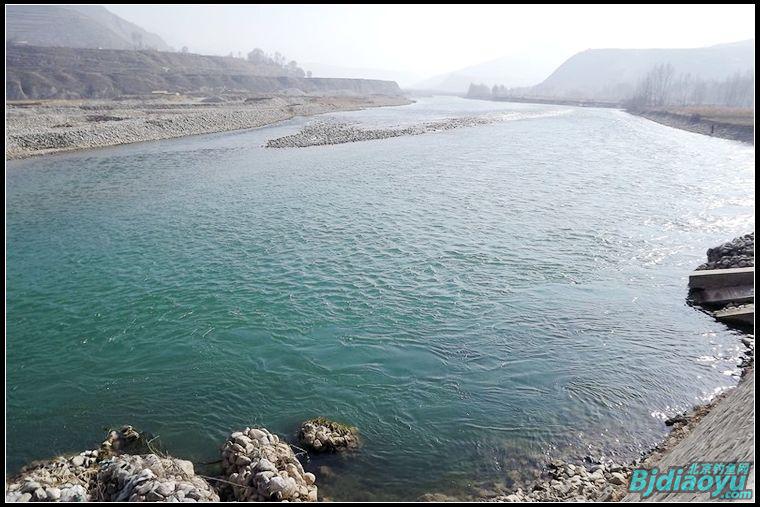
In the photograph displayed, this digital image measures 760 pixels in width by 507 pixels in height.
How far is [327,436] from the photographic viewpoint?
302 inches

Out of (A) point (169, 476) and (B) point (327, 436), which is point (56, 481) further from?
(B) point (327, 436)

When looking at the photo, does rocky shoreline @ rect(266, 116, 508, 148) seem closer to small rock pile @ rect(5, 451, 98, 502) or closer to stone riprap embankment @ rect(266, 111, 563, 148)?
stone riprap embankment @ rect(266, 111, 563, 148)

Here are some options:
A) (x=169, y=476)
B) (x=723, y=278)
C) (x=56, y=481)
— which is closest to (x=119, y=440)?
(x=56, y=481)

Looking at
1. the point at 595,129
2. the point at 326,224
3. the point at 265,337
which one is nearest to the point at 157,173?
the point at 326,224

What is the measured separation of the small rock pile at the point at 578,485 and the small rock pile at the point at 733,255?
9.66 metres

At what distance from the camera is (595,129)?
184 feet

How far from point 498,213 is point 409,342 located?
11.2 meters

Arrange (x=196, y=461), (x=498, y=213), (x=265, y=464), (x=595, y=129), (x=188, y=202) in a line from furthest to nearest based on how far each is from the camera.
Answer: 1. (x=595, y=129)
2. (x=188, y=202)
3. (x=498, y=213)
4. (x=196, y=461)
5. (x=265, y=464)

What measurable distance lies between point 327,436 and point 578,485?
12.6ft

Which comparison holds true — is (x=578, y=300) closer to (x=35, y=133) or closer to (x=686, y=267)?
(x=686, y=267)

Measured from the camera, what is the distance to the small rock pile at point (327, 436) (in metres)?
7.62

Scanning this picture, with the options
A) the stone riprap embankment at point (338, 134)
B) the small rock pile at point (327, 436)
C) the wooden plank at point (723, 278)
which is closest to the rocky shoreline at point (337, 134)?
the stone riprap embankment at point (338, 134)

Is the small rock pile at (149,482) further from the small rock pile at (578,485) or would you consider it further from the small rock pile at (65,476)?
the small rock pile at (578,485)

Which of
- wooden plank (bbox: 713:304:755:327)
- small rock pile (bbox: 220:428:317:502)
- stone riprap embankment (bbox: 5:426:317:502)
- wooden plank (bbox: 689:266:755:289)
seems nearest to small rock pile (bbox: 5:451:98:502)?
stone riprap embankment (bbox: 5:426:317:502)
